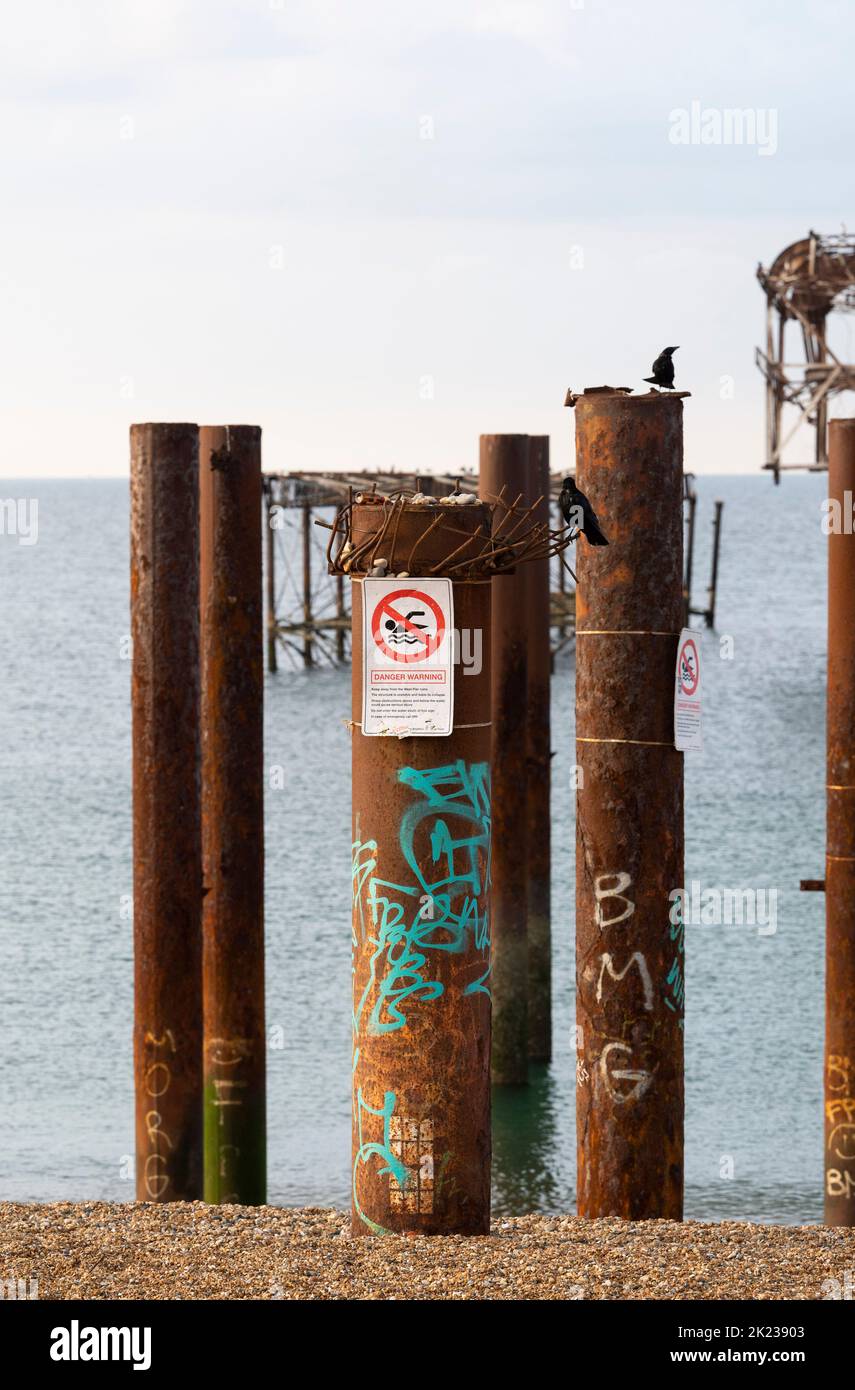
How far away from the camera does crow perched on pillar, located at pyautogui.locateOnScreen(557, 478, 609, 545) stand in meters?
8.70

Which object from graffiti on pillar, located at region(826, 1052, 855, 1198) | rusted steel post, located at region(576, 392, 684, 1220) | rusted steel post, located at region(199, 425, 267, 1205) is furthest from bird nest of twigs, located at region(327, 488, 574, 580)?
graffiti on pillar, located at region(826, 1052, 855, 1198)

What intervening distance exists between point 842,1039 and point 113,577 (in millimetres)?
109040

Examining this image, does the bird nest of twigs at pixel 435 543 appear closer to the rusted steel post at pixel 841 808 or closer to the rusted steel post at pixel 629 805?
the rusted steel post at pixel 629 805

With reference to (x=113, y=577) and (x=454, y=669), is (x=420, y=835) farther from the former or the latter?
(x=113, y=577)

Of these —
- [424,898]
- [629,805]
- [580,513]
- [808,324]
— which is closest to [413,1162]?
[424,898]

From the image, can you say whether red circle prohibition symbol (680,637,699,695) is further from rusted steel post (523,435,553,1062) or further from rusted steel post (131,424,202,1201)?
rusted steel post (523,435,553,1062)

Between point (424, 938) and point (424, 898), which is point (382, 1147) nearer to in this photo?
point (424, 938)

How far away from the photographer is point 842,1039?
12008mm

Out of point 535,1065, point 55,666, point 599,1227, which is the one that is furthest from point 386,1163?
point 55,666

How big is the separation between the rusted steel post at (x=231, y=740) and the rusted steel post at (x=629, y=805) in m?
3.83

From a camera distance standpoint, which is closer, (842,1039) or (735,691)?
(842,1039)

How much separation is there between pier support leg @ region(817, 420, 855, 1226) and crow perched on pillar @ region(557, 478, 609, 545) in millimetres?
3014

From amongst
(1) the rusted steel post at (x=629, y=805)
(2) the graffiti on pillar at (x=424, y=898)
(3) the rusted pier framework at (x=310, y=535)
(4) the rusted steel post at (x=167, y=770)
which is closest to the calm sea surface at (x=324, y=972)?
(3) the rusted pier framework at (x=310, y=535)

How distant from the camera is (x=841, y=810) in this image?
12047 millimetres
